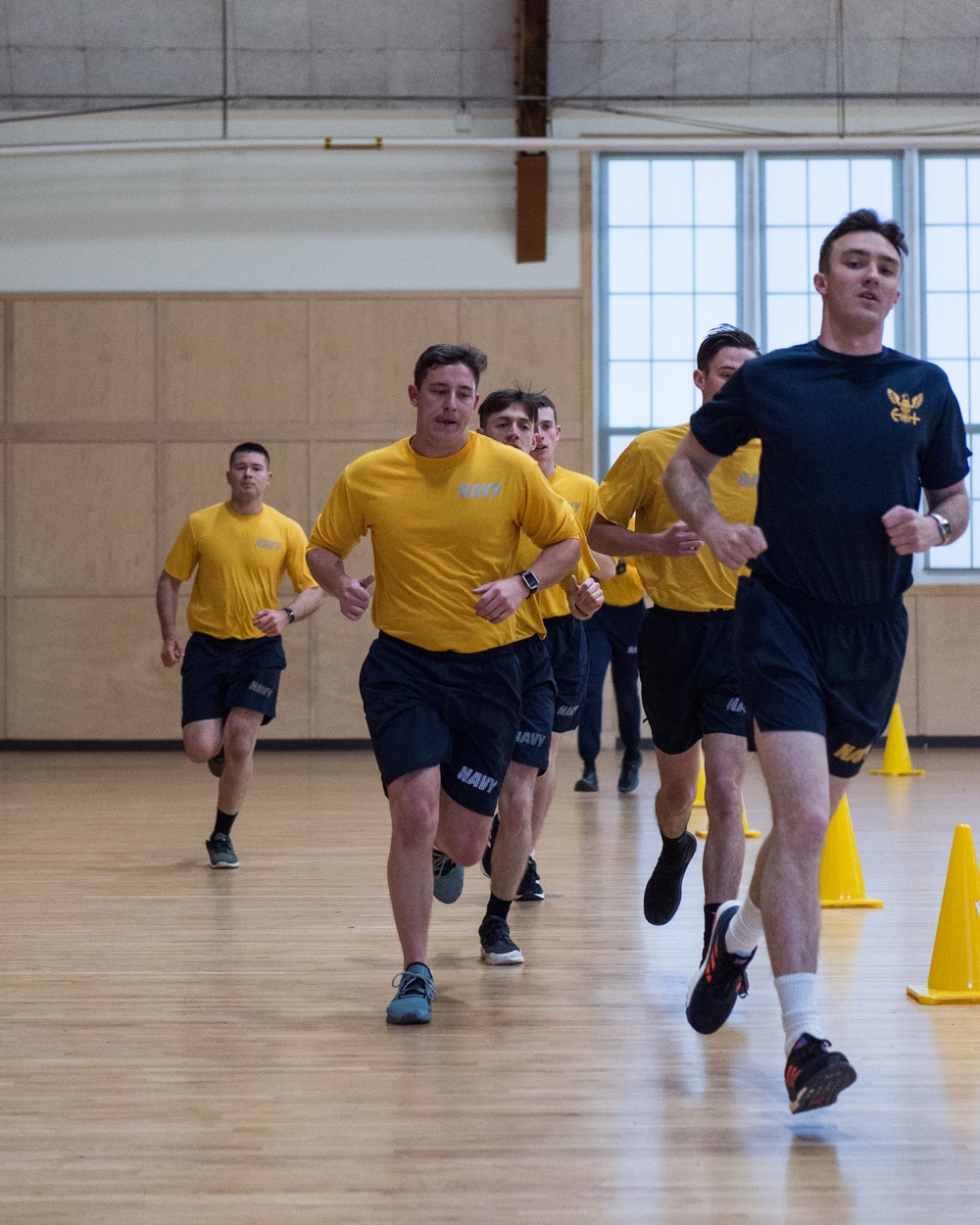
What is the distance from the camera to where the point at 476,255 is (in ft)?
43.6

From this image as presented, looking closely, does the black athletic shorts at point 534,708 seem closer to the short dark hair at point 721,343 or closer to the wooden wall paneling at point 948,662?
the short dark hair at point 721,343

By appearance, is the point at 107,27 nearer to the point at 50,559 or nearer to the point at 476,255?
the point at 476,255

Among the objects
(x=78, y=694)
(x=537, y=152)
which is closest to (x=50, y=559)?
(x=78, y=694)

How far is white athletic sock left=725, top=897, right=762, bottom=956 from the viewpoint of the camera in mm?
3350

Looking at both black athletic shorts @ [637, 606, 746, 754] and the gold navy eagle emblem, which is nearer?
the gold navy eagle emblem

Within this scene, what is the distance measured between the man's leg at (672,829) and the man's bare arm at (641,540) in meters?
0.66

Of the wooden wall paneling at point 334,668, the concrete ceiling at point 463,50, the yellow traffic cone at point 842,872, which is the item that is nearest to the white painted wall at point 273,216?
the concrete ceiling at point 463,50

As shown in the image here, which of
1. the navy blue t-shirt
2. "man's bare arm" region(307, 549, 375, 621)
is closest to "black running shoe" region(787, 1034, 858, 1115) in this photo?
the navy blue t-shirt

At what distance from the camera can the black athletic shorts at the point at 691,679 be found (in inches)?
170

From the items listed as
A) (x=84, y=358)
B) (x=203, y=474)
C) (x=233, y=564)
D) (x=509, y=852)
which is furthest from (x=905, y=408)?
(x=84, y=358)

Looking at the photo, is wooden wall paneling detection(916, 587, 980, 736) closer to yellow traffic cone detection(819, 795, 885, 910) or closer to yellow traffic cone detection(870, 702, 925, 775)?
yellow traffic cone detection(870, 702, 925, 775)

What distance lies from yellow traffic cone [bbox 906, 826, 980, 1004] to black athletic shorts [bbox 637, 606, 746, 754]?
29.3 inches

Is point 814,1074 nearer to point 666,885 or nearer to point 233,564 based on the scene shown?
point 666,885

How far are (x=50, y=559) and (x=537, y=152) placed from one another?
5.92 m
